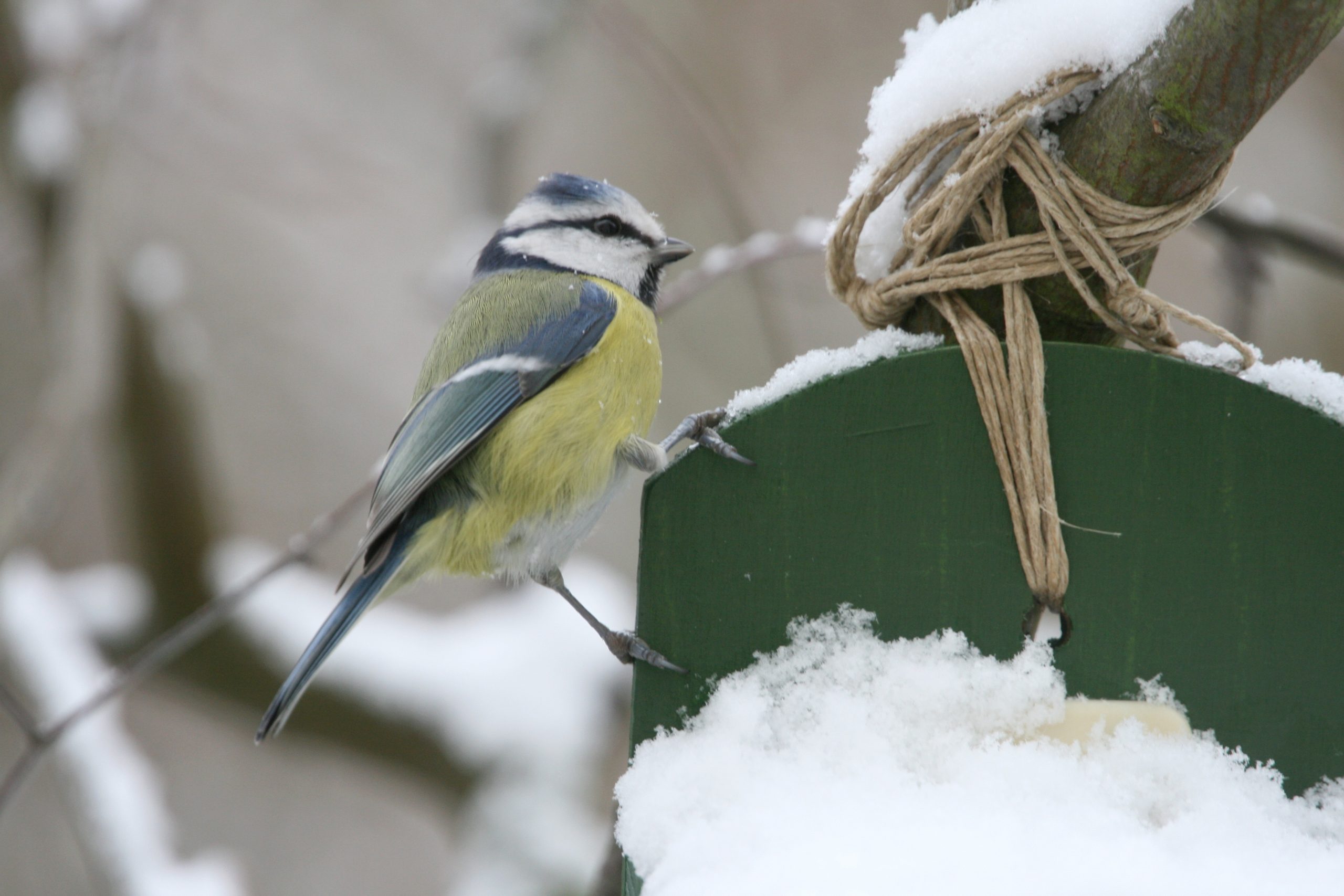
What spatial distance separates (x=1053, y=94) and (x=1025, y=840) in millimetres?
598

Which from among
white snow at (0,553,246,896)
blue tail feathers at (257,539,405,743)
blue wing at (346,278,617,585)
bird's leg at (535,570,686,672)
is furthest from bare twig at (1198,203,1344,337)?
white snow at (0,553,246,896)

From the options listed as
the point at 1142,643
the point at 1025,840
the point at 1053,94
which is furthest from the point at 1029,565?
the point at 1053,94

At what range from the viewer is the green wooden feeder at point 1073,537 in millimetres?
885

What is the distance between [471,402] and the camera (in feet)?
4.67

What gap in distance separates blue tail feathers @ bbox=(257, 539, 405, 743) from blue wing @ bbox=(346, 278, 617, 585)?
2 cm

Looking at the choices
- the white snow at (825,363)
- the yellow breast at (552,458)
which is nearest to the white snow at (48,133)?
the yellow breast at (552,458)

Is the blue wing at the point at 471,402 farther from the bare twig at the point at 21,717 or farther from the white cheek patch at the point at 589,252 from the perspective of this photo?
the bare twig at the point at 21,717

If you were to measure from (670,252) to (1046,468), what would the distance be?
38.0 inches

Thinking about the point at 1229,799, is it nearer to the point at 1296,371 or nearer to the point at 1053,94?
the point at 1296,371

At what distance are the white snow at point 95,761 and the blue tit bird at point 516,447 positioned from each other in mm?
1007

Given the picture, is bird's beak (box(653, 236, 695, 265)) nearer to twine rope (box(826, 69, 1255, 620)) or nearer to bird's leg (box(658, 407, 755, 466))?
bird's leg (box(658, 407, 755, 466))

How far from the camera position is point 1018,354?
90cm

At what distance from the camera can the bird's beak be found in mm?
1737

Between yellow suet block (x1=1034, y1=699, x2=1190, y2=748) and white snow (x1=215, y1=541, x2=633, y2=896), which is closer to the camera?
yellow suet block (x1=1034, y1=699, x2=1190, y2=748)
